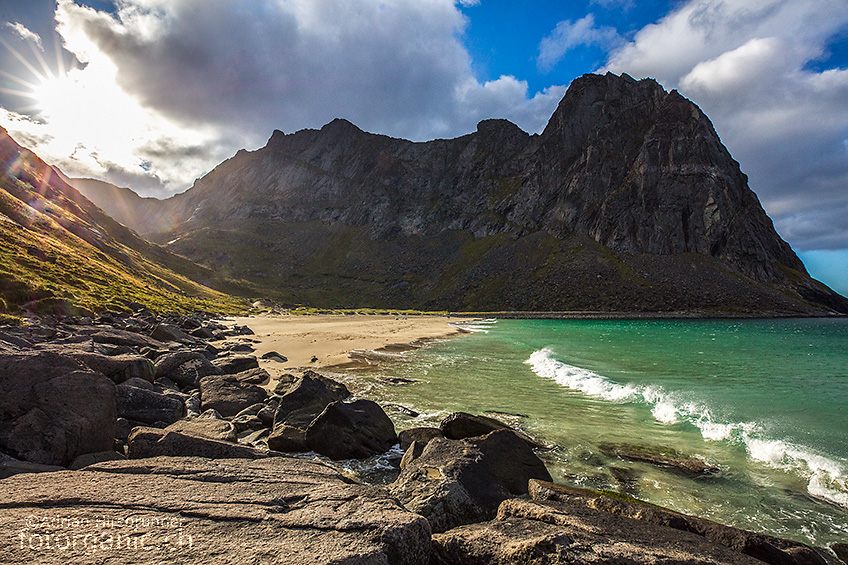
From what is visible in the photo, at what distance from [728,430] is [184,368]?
2341 centimetres

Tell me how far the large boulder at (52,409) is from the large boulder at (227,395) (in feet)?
18.5

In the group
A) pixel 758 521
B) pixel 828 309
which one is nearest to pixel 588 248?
pixel 828 309

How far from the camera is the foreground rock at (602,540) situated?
4.04 metres

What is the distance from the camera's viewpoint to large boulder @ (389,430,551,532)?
618 cm

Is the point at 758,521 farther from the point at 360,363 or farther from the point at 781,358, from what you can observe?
the point at 781,358

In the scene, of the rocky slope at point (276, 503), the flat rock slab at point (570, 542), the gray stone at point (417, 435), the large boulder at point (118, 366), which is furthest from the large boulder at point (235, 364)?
the flat rock slab at point (570, 542)

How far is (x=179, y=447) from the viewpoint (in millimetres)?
7109

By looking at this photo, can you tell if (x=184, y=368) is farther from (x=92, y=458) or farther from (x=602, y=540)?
(x=602, y=540)

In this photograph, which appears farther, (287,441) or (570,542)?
(287,441)

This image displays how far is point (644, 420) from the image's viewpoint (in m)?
14.9

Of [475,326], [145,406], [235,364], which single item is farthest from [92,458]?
[475,326]

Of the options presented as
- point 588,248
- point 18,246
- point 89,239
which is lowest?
point 18,246

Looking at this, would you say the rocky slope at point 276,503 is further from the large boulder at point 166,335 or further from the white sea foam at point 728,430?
the large boulder at point 166,335

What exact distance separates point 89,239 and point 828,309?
240 metres
